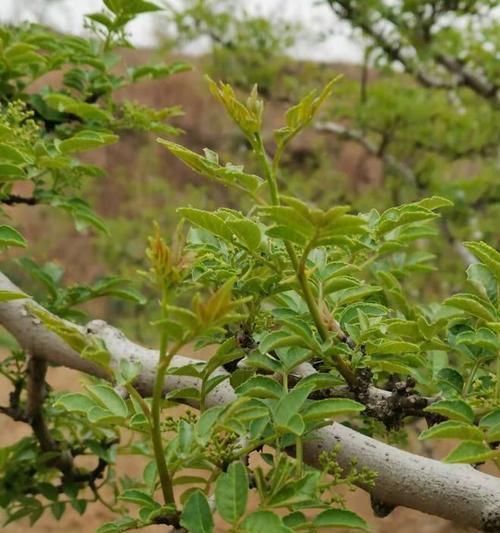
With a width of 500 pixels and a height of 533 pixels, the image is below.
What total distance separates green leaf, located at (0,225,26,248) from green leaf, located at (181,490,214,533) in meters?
0.30

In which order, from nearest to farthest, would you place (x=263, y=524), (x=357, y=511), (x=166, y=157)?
1. (x=263, y=524)
2. (x=357, y=511)
3. (x=166, y=157)

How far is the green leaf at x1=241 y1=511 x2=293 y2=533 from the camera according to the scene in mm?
567

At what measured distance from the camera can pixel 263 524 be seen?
575 mm

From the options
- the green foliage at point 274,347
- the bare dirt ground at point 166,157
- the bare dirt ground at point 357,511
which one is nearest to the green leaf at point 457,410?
the green foliage at point 274,347

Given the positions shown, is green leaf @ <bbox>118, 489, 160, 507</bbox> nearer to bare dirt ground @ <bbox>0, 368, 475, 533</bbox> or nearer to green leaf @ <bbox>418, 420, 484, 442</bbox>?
green leaf @ <bbox>418, 420, 484, 442</bbox>

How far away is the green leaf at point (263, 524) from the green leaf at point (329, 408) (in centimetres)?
10

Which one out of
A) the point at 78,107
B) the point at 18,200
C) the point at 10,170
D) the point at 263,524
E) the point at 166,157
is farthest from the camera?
the point at 166,157

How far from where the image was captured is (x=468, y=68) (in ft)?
9.53

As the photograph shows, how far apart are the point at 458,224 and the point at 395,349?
2.53 metres

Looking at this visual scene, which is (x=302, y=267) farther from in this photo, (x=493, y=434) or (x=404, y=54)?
(x=404, y=54)

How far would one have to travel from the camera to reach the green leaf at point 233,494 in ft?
1.95

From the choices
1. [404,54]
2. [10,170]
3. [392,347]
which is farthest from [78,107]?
[404,54]

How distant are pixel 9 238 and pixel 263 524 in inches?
14.0

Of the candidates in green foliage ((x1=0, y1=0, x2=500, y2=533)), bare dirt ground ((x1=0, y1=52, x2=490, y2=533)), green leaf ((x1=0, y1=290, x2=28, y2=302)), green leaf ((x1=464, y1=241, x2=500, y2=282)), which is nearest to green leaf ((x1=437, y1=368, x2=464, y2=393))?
green foliage ((x1=0, y1=0, x2=500, y2=533))
